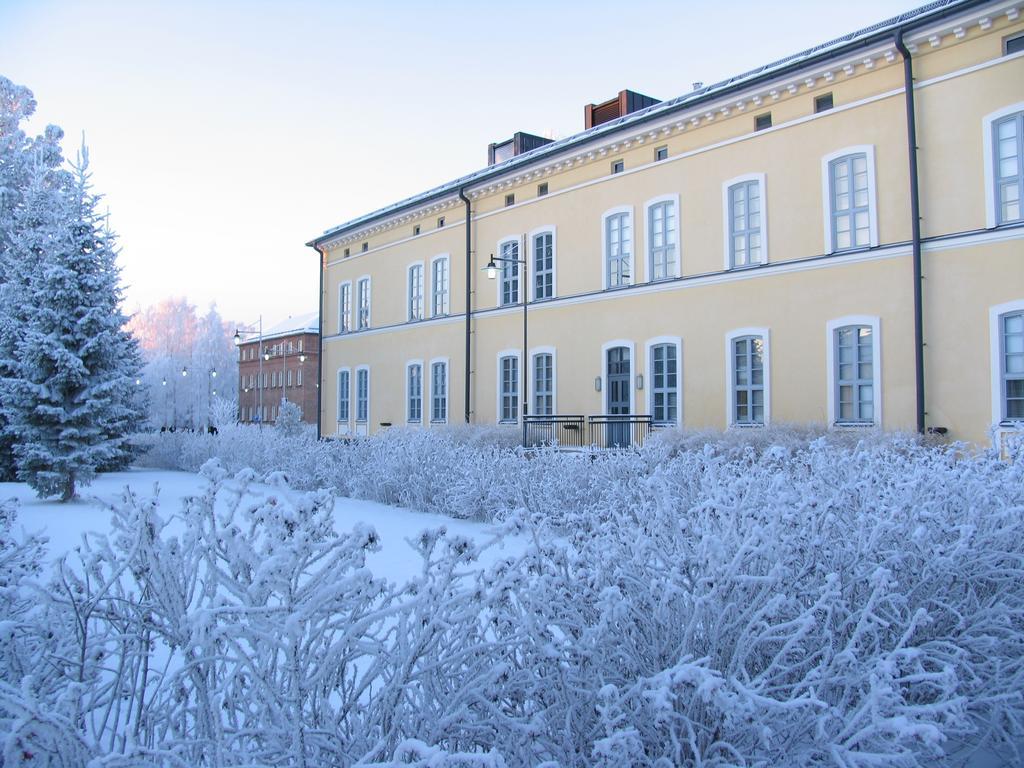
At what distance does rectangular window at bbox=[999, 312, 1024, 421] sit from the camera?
1362cm

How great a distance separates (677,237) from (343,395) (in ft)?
61.6

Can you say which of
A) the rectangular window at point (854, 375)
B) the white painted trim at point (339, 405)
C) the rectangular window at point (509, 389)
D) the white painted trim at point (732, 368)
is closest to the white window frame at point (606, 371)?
the white painted trim at point (732, 368)

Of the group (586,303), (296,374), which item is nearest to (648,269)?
(586,303)

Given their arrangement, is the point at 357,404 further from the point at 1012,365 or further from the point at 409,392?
the point at 1012,365

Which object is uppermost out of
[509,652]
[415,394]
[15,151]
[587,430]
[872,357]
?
[15,151]

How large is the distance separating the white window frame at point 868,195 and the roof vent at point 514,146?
Answer: 12.7 meters

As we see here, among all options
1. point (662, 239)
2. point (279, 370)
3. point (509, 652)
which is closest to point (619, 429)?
point (662, 239)

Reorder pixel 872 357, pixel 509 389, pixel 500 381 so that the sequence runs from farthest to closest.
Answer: pixel 500 381, pixel 509 389, pixel 872 357

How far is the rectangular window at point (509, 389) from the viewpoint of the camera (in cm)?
2431

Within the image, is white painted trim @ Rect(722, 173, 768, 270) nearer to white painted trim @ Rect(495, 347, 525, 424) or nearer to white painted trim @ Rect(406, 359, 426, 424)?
white painted trim @ Rect(495, 347, 525, 424)

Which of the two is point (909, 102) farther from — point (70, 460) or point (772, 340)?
point (70, 460)

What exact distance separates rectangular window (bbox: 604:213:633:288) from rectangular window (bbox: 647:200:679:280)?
0.77 m

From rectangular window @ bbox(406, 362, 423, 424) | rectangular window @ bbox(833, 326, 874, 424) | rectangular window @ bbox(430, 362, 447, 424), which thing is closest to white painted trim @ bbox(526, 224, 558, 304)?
rectangular window @ bbox(430, 362, 447, 424)

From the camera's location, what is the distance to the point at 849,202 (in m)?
16.4
